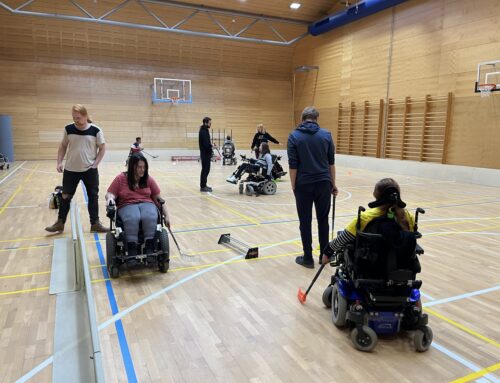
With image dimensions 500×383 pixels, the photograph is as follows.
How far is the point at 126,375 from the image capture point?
7.45 ft

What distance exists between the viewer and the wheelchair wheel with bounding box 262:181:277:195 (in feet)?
28.3

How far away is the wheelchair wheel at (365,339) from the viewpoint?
2531 millimetres

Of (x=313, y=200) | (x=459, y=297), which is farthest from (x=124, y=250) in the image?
(x=459, y=297)

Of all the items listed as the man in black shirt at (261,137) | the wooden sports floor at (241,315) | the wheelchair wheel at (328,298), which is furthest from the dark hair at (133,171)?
the man in black shirt at (261,137)

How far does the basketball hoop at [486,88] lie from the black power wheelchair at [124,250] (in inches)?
413

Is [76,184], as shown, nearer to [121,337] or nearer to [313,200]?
[121,337]

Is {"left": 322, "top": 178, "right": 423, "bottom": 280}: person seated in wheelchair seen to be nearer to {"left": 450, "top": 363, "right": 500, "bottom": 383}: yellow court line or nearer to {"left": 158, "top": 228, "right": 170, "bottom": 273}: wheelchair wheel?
{"left": 450, "top": 363, "right": 500, "bottom": 383}: yellow court line

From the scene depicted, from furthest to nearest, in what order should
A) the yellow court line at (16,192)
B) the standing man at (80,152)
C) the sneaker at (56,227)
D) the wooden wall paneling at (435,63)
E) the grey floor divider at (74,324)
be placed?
1. the wooden wall paneling at (435,63)
2. the yellow court line at (16,192)
3. the sneaker at (56,227)
4. the standing man at (80,152)
5. the grey floor divider at (74,324)

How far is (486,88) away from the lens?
10.7m

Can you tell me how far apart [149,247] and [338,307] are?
1.94m

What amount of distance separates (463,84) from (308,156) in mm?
10120

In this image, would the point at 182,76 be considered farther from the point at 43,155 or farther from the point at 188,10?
the point at 43,155

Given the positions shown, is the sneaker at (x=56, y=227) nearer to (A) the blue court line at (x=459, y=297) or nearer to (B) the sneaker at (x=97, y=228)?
(B) the sneaker at (x=97, y=228)

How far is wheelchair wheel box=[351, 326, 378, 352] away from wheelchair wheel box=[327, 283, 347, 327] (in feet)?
0.71
